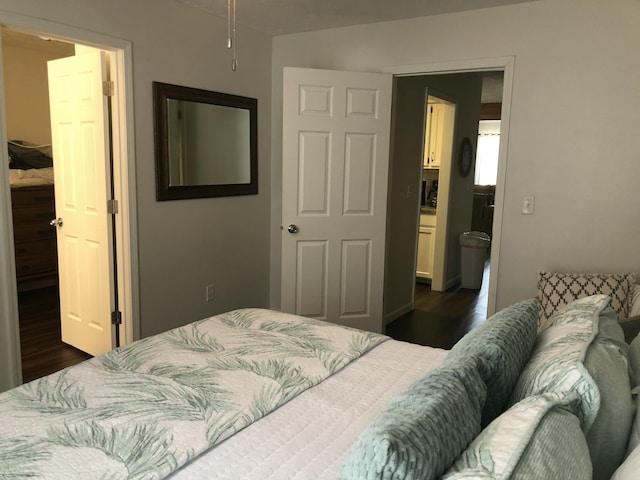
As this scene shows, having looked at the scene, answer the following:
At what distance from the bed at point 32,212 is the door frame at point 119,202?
2368 mm

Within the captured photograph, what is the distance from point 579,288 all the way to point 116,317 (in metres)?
2.89

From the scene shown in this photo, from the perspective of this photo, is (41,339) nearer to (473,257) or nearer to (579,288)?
(579,288)

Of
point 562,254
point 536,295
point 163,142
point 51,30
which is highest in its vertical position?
point 51,30

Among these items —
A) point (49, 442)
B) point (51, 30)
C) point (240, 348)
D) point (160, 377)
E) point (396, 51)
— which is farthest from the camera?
point (396, 51)

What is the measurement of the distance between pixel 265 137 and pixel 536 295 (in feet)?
7.97

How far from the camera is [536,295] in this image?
3.36m

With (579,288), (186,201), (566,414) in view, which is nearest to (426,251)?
(579,288)

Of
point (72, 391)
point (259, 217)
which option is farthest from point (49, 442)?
point (259, 217)

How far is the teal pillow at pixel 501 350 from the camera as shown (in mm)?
1305

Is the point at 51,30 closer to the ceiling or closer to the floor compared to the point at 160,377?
closer to the ceiling

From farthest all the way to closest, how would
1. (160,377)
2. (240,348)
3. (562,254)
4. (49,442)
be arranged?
(562,254) → (240,348) → (160,377) → (49,442)

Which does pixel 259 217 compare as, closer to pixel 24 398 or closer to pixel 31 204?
pixel 31 204

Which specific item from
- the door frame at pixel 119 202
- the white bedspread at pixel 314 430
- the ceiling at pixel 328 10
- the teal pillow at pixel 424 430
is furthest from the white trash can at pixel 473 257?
the teal pillow at pixel 424 430

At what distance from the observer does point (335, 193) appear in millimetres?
3812
